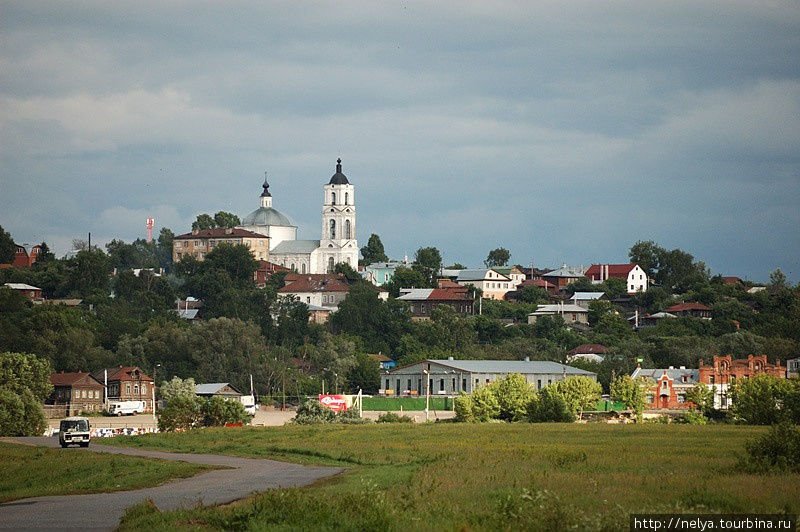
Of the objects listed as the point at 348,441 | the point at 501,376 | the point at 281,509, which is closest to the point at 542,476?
the point at 281,509

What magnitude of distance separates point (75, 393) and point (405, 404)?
3021 cm

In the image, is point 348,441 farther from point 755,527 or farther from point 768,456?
point 755,527

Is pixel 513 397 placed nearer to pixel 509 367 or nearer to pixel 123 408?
pixel 509 367

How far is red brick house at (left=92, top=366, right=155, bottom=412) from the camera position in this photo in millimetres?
121625

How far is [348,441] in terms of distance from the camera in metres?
61.1

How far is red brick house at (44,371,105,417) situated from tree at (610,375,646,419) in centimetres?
4737

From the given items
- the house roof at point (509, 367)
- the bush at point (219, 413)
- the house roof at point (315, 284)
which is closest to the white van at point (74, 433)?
the bush at point (219, 413)

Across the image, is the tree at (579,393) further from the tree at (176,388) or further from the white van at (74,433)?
the white van at (74,433)

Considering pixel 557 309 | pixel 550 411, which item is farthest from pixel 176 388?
pixel 557 309

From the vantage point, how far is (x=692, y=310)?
6983 inches

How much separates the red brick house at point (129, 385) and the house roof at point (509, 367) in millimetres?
27412

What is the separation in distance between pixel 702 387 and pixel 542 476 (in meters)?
60.6

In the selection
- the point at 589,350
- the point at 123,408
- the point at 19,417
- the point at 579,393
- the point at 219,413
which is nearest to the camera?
the point at 19,417

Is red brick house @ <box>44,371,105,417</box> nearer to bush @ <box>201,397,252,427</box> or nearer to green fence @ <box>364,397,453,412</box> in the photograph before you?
green fence @ <box>364,397,453,412</box>
